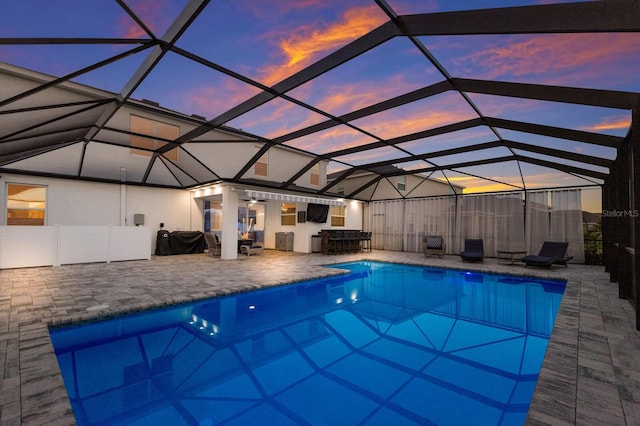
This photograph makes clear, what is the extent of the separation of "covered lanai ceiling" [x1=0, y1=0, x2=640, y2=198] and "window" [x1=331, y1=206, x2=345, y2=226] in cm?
799

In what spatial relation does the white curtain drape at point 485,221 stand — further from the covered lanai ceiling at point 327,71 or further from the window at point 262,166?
the window at point 262,166

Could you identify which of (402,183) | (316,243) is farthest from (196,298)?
(402,183)

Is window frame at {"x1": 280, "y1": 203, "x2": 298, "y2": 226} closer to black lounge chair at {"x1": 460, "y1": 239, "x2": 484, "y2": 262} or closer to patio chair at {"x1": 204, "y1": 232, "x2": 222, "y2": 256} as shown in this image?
patio chair at {"x1": 204, "y1": 232, "x2": 222, "y2": 256}

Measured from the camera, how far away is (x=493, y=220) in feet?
44.5

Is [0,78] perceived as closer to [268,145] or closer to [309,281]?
[268,145]

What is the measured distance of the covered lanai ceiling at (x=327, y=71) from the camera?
339 cm

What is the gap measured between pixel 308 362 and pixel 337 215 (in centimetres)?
1313

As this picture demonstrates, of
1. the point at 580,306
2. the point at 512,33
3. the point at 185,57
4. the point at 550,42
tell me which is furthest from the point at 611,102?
the point at 185,57

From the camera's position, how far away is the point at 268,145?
895cm

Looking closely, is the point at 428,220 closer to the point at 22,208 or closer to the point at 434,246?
the point at 434,246

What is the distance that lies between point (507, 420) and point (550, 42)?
4.36m

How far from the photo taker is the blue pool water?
2742 millimetres

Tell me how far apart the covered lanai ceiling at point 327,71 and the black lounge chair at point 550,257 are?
364 centimetres

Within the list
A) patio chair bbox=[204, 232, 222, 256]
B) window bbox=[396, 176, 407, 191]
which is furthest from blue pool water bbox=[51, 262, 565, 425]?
window bbox=[396, 176, 407, 191]
